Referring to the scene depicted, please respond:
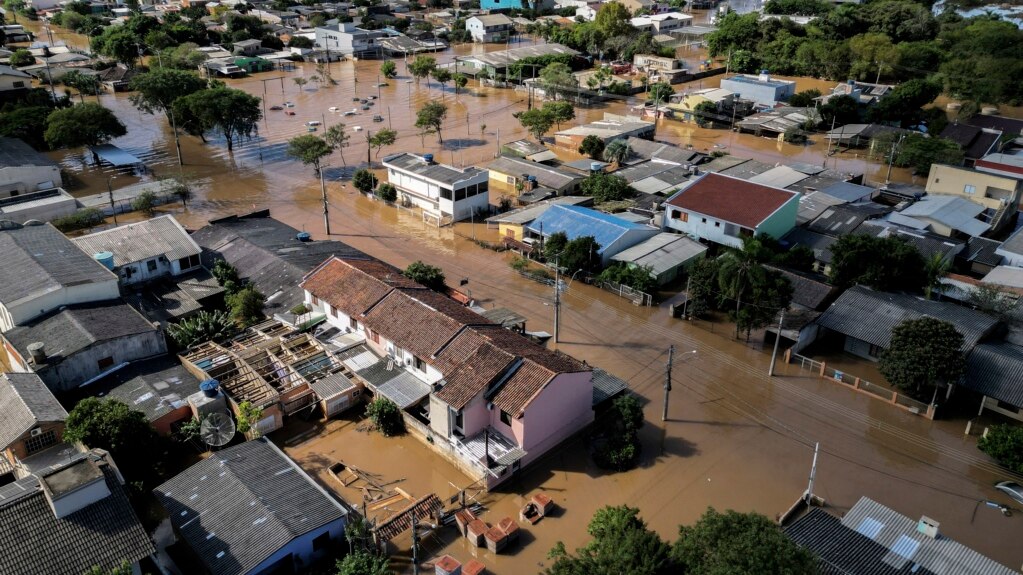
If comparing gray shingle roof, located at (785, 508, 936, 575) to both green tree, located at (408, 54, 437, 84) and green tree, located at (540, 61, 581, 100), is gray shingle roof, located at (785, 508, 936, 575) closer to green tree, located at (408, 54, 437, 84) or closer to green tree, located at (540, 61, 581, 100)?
green tree, located at (540, 61, 581, 100)

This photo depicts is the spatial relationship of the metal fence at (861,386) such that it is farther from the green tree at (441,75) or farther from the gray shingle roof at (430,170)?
the green tree at (441,75)

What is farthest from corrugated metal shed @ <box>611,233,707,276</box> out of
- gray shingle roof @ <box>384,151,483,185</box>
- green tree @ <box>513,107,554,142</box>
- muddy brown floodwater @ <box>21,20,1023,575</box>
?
green tree @ <box>513,107,554,142</box>

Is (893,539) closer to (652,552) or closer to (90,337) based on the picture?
(652,552)

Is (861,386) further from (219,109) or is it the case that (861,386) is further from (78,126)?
(78,126)

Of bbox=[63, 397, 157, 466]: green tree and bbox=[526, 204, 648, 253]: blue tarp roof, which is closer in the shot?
bbox=[63, 397, 157, 466]: green tree

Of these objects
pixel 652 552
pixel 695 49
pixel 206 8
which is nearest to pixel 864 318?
pixel 652 552
